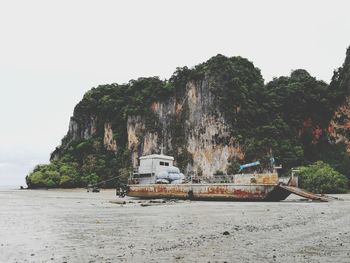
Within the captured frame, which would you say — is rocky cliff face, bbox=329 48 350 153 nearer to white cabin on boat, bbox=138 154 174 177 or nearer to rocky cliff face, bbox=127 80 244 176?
rocky cliff face, bbox=127 80 244 176

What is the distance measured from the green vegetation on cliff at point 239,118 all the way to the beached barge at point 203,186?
1268 inches

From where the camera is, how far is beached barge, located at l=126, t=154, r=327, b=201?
32938 mm

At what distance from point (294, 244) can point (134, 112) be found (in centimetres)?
8879

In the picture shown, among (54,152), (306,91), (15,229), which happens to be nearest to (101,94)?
(54,152)

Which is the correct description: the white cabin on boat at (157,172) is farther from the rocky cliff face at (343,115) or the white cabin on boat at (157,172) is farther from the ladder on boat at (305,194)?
the rocky cliff face at (343,115)

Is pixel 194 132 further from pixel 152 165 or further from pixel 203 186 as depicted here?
pixel 203 186

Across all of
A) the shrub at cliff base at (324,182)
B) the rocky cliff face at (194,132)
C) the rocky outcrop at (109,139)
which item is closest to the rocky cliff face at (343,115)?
the rocky cliff face at (194,132)

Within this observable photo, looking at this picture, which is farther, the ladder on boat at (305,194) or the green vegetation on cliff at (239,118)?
the green vegetation on cliff at (239,118)

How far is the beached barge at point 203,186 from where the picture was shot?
32.9 meters

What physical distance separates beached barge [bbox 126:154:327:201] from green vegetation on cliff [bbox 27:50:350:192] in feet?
106

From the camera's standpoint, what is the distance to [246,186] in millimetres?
33969

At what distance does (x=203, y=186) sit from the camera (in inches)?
1462

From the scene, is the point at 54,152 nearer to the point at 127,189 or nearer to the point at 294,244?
the point at 127,189

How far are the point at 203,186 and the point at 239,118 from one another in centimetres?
4733
